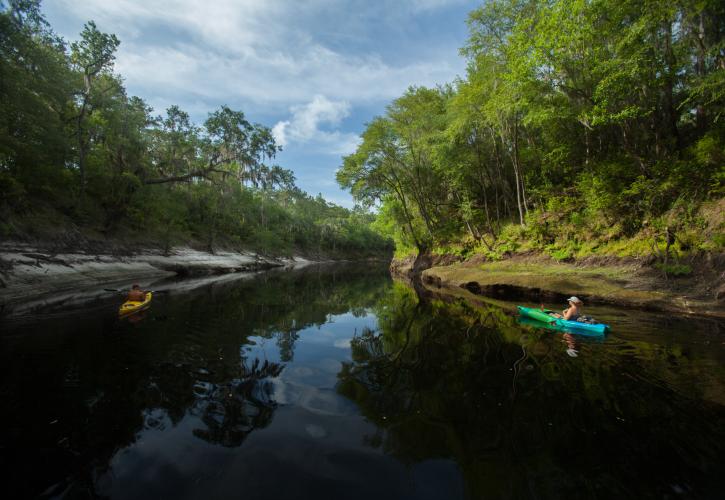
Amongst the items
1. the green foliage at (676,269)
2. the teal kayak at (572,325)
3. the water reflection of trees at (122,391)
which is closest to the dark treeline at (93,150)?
the water reflection of trees at (122,391)

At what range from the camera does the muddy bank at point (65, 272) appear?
12.1 m

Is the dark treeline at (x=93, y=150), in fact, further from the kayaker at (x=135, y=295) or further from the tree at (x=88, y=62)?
the kayaker at (x=135, y=295)

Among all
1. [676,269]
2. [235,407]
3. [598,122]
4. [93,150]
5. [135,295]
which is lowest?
[235,407]

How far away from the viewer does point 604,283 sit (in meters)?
12.1

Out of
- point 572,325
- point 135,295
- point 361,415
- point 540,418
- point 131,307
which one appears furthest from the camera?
point 135,295

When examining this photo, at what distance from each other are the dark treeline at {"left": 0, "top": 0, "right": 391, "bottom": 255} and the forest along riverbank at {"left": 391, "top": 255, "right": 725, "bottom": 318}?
2354 cm

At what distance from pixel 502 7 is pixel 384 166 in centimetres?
1282

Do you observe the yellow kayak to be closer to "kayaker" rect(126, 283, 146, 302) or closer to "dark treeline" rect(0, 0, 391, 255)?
"kayaker" rect(126, 283, 146, 302)

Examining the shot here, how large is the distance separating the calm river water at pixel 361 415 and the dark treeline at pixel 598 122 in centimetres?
724

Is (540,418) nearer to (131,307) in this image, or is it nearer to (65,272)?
(131,307)

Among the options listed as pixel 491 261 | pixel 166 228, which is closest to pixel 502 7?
pixel 491 261

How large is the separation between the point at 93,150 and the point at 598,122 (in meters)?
32.6

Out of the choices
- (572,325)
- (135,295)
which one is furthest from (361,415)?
(135,295)

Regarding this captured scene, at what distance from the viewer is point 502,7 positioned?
1552 cm
